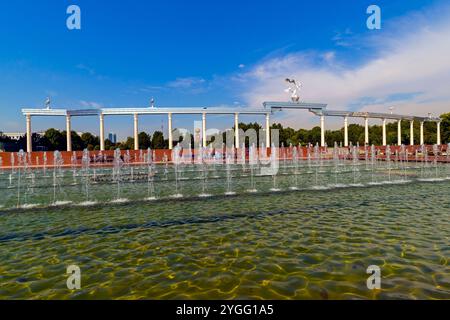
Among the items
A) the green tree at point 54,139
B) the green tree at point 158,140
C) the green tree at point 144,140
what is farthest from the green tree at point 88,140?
the green tree at point 158,140

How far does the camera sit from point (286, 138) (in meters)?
90.9

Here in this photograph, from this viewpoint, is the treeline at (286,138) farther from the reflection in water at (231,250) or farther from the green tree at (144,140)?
the reflection in water at (231,250)

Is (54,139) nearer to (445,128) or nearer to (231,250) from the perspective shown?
(231,250)

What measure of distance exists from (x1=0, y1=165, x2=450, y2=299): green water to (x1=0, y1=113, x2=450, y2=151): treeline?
6484 cm

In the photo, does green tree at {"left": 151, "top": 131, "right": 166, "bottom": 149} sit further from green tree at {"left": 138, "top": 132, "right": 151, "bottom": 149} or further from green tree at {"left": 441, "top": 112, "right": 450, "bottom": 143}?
green tree at {"left": 441, "top": 112, "right": 450, "bottom": 143}

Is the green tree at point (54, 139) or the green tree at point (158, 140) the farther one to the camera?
the green tree at point (158, 140)

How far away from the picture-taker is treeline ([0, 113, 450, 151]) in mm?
82506

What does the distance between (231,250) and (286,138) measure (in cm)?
8687

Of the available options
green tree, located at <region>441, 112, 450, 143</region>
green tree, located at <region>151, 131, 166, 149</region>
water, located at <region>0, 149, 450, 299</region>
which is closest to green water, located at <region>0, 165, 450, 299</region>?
water, located at <region>0, 149, 450, 299</region>

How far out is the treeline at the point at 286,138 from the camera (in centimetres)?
8251

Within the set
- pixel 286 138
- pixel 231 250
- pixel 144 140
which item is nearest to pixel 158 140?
pixel 144 140

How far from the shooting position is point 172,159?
48.4 meters

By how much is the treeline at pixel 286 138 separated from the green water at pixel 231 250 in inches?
2553
